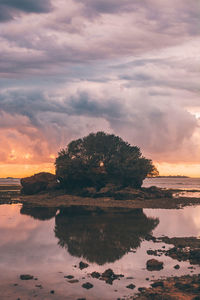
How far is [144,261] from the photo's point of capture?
78.6 ft

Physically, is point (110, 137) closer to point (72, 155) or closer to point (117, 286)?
point (72, 155)

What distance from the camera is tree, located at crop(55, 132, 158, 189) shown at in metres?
80.6

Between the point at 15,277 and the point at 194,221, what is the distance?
29017 millimetres

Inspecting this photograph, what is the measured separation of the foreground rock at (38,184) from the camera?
85.7 meters

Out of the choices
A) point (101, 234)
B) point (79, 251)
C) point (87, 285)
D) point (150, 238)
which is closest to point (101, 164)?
point (101, 234)

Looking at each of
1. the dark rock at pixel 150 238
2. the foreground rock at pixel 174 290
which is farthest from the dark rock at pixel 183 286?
the dark rock at pixel 150 238

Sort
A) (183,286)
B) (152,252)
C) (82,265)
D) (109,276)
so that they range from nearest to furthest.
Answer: (183,286) < (109,276) < (82,265) < (152,252)

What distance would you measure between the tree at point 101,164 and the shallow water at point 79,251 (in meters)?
34.1

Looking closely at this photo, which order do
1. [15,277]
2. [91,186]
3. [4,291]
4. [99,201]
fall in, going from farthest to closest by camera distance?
[91,186] → [99,201] → [15,277] → [4,291]

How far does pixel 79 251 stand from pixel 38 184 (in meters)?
61.1

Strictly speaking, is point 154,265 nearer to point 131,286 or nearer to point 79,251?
point 131,286

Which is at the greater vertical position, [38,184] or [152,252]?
[38,184]

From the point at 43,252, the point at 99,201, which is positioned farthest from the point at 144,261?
the point at 99,201

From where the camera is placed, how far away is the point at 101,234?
3378 centimetres
